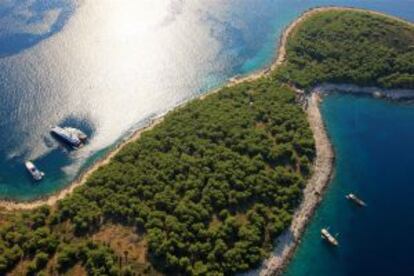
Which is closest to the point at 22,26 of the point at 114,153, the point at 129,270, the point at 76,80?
the point at 76,80

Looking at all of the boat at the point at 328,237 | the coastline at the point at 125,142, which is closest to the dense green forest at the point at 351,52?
the coastline at the point at 125,142

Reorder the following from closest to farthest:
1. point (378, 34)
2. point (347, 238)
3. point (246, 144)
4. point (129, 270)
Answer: point (129, 270)
point (347, 238)
point (246, 144)
point (378, 34)

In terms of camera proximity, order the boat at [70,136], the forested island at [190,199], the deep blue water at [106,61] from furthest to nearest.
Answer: the deep blue water at [106,61] < the boat at [70,136] < the forested island at [190,199]

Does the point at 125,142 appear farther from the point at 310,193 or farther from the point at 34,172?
the point at 310,193

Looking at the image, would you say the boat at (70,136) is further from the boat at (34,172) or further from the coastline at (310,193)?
the coastline at (310,193)

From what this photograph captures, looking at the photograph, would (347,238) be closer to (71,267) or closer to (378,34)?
(71,267)

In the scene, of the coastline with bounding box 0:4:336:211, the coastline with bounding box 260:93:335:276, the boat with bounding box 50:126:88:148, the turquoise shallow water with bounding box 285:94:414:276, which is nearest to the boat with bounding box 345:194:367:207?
the turquoise shallow water with bounding box 285:94:414:276
